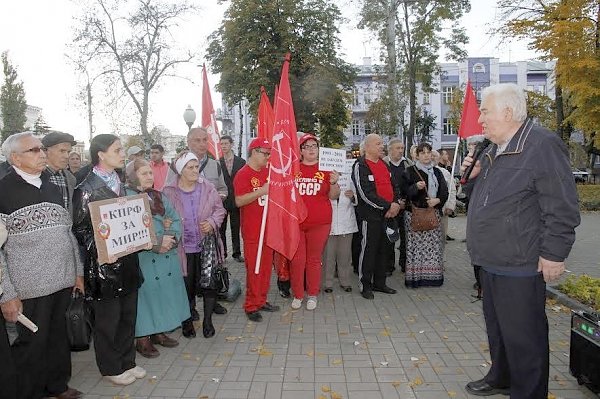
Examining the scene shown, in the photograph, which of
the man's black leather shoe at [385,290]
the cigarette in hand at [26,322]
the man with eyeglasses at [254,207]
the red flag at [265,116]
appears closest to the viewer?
the cigarette in hand at [26,322]

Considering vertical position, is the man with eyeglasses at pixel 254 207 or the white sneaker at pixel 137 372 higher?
the man with eyeglasses at pixel 254 207

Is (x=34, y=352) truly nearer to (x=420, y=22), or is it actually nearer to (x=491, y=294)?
(x=491, y=294)

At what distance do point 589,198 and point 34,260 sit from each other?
21.9 meters

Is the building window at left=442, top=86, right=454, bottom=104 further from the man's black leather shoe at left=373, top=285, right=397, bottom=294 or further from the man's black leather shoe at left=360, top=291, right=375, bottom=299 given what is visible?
the man's black leather shoe at left=360, top=291, right=375, bottom=299

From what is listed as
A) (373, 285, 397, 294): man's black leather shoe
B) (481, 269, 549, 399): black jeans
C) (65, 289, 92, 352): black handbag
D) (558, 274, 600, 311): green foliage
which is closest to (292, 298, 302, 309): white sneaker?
(373, 285, 397, 294): man's black leather shoe

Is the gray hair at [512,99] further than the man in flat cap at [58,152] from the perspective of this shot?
No

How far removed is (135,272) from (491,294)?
2834 mm

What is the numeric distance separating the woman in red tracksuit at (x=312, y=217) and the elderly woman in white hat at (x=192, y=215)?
135cm

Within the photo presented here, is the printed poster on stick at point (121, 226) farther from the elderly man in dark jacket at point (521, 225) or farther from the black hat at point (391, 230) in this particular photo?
the black hat at point (391, 230)

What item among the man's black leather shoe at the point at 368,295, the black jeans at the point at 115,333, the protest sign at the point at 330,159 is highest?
the protest sign at the point at 330,159

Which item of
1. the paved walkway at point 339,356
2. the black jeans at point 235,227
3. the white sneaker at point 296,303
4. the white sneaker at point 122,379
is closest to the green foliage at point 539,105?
the black jeans at point 235,227

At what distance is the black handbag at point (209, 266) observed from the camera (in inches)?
208

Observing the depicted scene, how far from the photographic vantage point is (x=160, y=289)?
4.71m

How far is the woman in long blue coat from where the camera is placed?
4.60 metres
